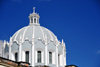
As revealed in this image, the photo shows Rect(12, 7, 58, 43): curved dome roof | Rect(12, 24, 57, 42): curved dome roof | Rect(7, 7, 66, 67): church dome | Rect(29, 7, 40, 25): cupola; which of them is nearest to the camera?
Rect(7, 7, 66, 67): church dome

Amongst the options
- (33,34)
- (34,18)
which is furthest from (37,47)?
(34,18)

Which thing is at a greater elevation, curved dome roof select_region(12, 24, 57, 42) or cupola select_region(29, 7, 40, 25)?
cupola select_region(29, 7, 40, 25)

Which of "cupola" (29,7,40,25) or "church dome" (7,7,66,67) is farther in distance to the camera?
"cupola" (29,7,40,25)

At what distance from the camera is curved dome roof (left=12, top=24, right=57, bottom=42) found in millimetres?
50856

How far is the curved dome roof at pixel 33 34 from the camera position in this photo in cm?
5086

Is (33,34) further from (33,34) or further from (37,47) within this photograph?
(37,47)

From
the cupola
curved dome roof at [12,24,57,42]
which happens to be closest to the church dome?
curved dome roof at [12,24,57,42]

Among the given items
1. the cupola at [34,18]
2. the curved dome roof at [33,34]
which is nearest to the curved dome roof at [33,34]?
the curved dome roof at [33,34]

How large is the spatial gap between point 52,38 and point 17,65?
19.4 meters

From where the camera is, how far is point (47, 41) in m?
50.5

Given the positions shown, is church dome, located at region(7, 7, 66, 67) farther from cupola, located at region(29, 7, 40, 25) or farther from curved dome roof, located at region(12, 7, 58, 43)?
cupola, located at region(29, 7, 40, 25)

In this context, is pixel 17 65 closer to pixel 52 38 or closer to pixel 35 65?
pixel 35 65

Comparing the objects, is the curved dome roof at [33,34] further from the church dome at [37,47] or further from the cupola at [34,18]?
the cupola at [34,18]

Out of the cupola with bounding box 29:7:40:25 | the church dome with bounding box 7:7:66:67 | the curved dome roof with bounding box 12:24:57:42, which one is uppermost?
the cupola with bounding box 29:7:40:25
